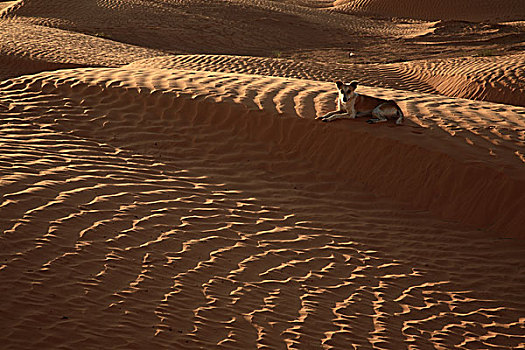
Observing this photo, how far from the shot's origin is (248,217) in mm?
6598

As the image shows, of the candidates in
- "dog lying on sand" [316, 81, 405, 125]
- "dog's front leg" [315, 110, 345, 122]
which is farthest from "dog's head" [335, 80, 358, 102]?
"dog's front leg" [315, 110, 345, 122]

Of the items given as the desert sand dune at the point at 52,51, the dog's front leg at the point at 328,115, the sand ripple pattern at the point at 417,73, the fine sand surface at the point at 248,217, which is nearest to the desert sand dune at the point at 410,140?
the fine sand surface at the point at 248,217

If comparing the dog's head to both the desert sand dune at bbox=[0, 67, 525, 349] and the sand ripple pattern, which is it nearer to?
the desert sand dune at bbox=[0, 67, 525, 349]

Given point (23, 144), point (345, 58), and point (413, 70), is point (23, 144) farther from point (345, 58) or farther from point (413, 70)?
point (345, 58)

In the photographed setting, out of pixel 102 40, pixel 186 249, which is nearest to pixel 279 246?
pixel 186 249

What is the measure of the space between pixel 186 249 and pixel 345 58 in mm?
16055

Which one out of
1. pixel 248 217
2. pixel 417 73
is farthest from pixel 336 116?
pixel 417 73

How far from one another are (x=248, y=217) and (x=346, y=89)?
235cm

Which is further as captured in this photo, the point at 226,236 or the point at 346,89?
the point at 346,89

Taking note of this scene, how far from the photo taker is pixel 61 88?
383 inches

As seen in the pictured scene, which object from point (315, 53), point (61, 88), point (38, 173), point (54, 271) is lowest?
point (54, 271)

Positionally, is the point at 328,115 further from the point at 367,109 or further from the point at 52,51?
the point at 52,51

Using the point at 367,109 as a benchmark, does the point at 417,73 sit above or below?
above

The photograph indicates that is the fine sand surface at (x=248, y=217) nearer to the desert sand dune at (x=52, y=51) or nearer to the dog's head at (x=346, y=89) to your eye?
the dog's head at (x=346, y=89)
